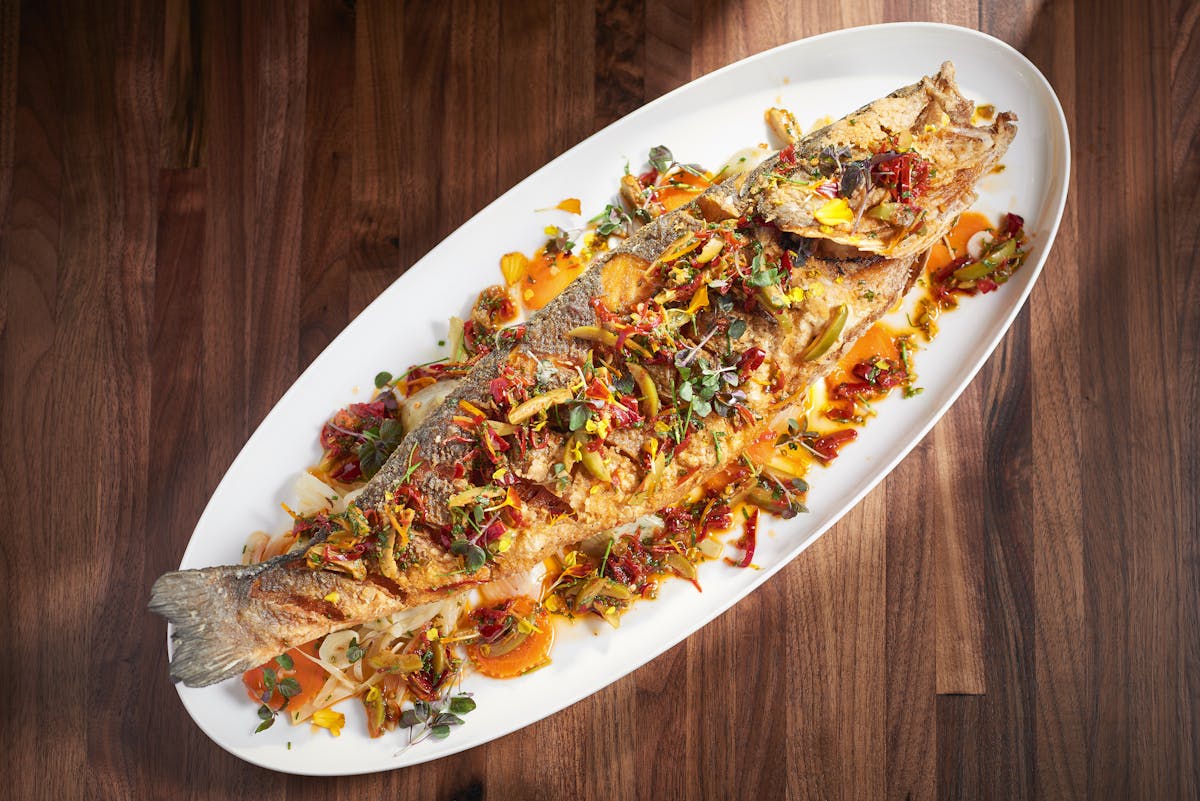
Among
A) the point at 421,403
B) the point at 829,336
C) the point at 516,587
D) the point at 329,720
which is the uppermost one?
the point at 829,336

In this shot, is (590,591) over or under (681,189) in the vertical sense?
under

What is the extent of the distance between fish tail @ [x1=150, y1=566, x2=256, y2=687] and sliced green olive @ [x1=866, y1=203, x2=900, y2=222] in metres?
2.39

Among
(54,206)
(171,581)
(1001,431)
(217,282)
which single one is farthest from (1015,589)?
(54,206)

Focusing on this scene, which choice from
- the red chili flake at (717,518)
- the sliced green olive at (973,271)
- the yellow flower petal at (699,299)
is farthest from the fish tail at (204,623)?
the sliced green olive at (973,271)

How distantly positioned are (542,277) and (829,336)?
3.74 ft

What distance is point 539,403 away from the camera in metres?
2.40

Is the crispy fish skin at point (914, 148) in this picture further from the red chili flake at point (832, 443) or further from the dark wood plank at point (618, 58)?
the dark wood plank at point (618, 58)

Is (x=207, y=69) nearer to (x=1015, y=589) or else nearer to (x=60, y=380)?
(x=60, y=380)

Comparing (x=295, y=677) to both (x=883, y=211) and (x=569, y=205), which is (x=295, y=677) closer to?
(x=569, y=205)

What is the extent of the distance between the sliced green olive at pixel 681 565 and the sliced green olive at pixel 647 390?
705 mm

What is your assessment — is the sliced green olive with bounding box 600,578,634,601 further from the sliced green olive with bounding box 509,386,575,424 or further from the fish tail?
the fish tail

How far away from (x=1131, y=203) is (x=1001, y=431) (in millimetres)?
1080

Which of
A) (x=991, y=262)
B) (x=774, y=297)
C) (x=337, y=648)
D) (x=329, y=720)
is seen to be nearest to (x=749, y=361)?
(x=774, y=297)

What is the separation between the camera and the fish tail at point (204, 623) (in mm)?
2631
